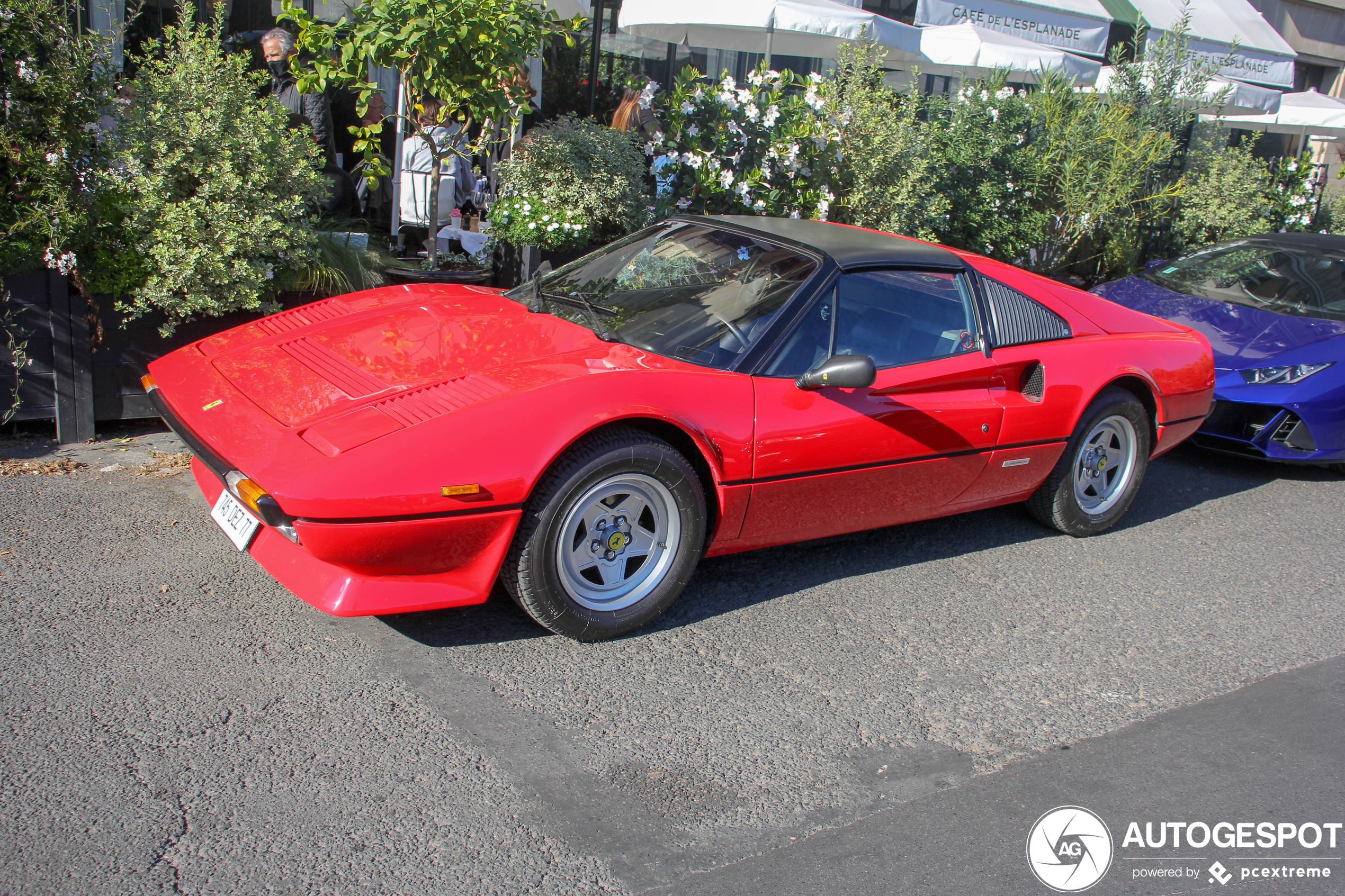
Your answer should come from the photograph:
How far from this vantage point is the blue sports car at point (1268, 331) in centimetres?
553

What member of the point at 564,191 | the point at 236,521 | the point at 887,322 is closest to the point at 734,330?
the point at 887,322

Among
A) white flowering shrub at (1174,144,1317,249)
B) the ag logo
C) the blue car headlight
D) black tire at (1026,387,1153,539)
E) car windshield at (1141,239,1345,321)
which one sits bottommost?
the ag logo

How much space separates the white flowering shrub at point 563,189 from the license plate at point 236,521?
12.4 ft

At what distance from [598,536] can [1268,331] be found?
478 cm

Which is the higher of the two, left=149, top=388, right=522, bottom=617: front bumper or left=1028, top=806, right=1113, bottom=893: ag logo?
left=149, top=388, right=522, bottom=617: front bumper

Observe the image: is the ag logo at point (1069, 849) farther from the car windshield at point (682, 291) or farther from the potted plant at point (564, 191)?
the potted plant at point (564, 191)

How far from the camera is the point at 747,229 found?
4.13 m

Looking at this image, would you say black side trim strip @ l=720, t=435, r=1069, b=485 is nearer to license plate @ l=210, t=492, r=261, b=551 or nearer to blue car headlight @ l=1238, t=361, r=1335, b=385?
license plate @ l=210, t=492, r=261, b=551

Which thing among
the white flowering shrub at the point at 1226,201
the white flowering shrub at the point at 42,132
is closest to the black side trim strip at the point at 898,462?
the white flowering shrub at the point at 42,132

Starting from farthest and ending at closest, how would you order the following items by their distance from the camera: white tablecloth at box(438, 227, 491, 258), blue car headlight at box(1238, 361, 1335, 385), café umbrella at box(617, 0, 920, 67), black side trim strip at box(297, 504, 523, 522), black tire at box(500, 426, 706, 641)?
café umbrella at box(617, 0, 920, 67), white tablecloth at box(438, 227, 491, 258), blue car headlight at box(1238, 361, 1335, 385), black tire at box(500, 426, 706, 641), black side trim strip at box(297, 504, 523, 522)

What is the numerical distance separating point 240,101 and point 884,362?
11.3 ft

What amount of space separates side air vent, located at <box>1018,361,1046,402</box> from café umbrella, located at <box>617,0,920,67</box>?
4.54 meters

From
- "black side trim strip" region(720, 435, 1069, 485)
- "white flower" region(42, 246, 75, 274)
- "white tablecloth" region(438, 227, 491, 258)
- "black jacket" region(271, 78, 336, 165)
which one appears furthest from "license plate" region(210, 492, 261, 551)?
"white tablecloth" region(438, 227, 491, 258)

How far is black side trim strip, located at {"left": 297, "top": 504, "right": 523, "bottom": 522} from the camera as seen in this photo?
8.84 feet
